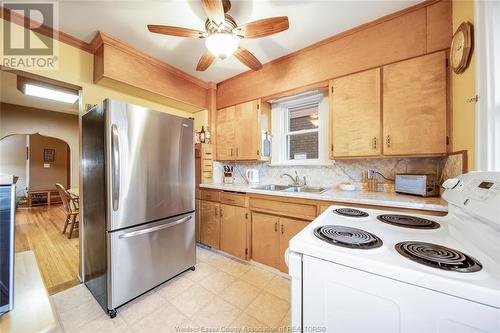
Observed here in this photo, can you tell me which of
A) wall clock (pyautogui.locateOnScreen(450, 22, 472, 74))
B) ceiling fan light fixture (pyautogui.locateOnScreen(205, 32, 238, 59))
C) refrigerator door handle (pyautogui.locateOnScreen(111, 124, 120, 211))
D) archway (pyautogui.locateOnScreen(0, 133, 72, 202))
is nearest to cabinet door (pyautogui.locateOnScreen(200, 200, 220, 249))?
refrigerator door handle (pyautogui.locateOnScreen(111, 124, 120, 211))

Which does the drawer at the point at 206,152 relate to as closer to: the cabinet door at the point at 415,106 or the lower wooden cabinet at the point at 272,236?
the lower wooden cabinet at the point at 272,236

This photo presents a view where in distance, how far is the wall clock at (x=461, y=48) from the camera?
1.17 meters

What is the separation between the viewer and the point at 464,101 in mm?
1265

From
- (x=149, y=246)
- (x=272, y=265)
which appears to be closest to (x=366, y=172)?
(x=272, y=265)

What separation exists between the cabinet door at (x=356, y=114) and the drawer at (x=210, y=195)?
1451 mm

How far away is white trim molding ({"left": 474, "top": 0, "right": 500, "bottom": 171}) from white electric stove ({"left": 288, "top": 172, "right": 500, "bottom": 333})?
39 centimetres

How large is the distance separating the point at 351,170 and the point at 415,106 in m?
0.80

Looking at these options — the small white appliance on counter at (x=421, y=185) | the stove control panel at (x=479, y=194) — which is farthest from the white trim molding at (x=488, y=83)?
the small white appliance on counter at (x=421, y=185)

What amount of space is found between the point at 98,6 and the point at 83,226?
1.92 metres

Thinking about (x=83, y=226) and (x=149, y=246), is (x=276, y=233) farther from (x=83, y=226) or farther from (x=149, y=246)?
(x=83, y=226)

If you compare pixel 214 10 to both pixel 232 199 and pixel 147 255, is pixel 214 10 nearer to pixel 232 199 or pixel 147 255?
pixel 232 199

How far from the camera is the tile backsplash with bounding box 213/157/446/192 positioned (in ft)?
5.77

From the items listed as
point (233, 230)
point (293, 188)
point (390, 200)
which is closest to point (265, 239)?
point (233, 230)

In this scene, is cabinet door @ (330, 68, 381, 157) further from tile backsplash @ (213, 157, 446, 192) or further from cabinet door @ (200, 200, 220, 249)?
cabinet door @ (200, 200, 220, 249)
